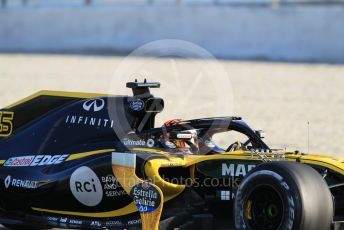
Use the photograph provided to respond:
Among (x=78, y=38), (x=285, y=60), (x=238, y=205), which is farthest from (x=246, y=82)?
(x=238, y=205)

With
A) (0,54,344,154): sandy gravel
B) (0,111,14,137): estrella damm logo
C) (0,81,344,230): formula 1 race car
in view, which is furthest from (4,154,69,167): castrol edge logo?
(0,54,344,154): sandy gravel

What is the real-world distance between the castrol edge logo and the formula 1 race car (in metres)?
0.01

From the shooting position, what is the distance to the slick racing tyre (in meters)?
6.86

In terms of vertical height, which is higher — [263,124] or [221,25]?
[221,25]

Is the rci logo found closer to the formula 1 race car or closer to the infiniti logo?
the formula 1 race car

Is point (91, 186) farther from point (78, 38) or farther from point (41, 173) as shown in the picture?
point (78, 38)

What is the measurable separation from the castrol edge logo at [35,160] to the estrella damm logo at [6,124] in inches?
22.4

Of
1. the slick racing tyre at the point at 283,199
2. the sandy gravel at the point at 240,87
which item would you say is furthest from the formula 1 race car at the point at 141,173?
the sandy gravel at the point at 240,87

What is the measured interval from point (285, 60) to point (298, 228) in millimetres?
21017

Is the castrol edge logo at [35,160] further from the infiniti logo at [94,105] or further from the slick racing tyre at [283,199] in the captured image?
the slick racing tyre at [283,199]

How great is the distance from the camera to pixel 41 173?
9.05 m

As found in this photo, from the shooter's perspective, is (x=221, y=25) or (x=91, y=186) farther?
(x=221, y=25)

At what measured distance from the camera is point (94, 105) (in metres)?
9.38

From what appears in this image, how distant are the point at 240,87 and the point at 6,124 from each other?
14.6m
